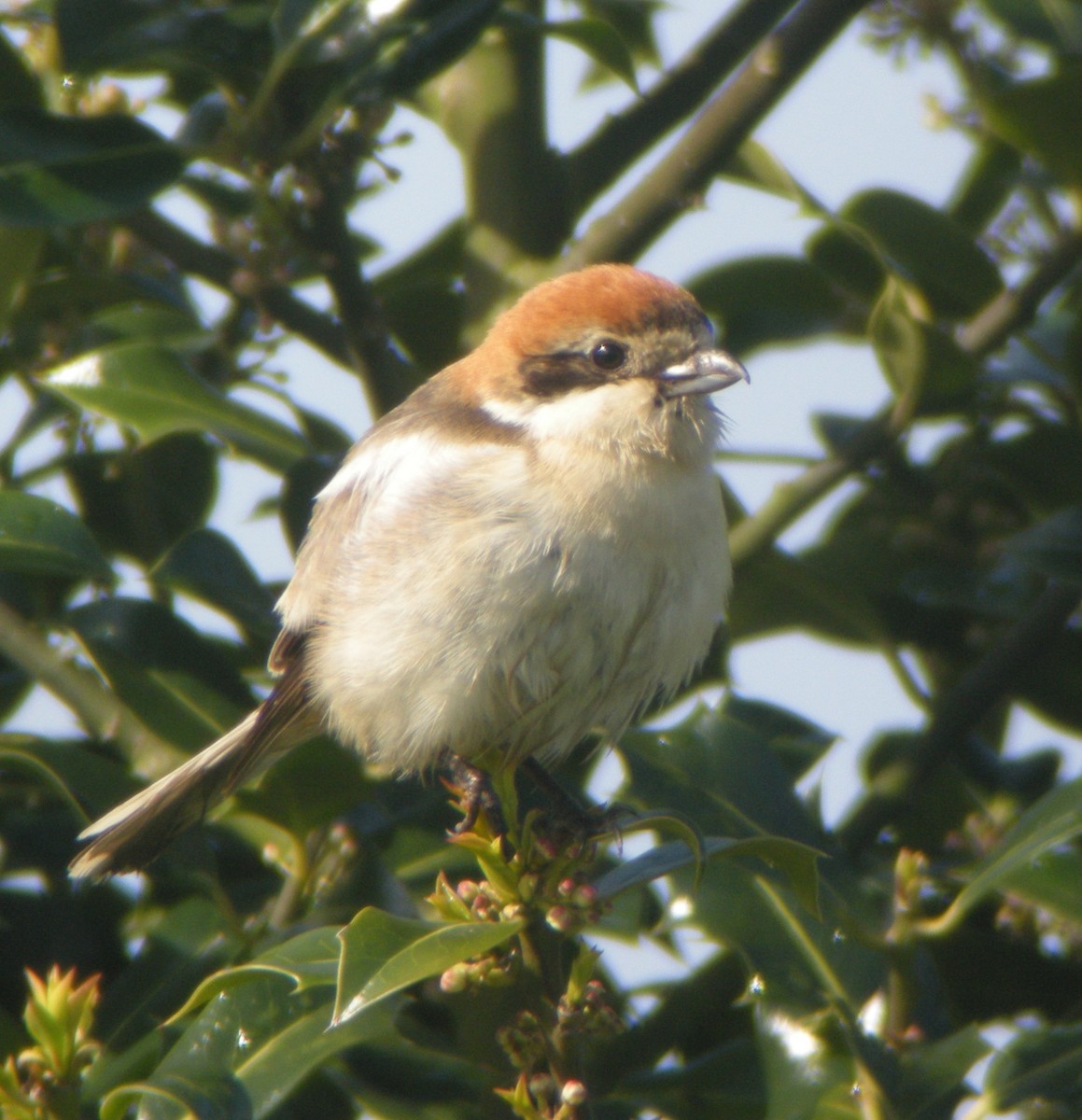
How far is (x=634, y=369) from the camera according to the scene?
325 centimetres

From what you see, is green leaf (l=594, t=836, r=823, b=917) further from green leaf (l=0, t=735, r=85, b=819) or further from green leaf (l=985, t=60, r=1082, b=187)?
green leaf (l=985, t=60, r=1082, b=187)

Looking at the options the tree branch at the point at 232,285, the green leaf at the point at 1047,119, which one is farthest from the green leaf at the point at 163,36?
the green leaf at the point at 1047,119

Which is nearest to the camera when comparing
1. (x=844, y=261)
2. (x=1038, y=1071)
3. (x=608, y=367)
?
(x=1038, y=1071)

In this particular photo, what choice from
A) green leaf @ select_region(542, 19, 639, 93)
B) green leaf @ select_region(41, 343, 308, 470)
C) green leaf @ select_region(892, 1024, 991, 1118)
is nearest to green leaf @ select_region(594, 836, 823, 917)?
green leaf @ select_region(892, 1024, 991, 1118)

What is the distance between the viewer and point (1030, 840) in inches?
91.0

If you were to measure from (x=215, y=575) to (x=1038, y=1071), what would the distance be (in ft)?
5.69

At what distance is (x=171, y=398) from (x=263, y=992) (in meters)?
1.25

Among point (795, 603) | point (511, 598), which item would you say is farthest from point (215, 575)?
point (795, 603)

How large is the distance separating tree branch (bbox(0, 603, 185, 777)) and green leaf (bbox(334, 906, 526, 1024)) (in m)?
1.20

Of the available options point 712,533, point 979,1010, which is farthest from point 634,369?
point 979,1010

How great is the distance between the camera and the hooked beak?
3.11 meters

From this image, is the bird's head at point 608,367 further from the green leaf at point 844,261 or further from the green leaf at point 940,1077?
the green leaf at point 940,1077

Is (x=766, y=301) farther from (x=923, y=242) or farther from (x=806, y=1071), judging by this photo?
→ (x=806, y=1071)

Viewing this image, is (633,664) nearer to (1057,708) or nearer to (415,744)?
(415,744)
